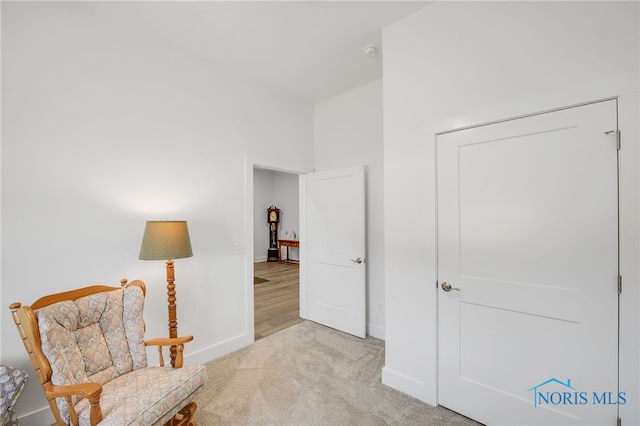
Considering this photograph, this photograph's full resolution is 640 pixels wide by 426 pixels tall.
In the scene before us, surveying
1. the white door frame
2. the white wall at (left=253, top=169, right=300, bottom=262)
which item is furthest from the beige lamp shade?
the white wall at (left=253, top=169, right=300, bottom=262)

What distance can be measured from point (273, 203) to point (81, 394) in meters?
7.44

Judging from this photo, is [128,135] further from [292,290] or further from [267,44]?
[292,290]

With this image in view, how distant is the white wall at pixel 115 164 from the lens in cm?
173

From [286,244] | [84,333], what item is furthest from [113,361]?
[286,244]

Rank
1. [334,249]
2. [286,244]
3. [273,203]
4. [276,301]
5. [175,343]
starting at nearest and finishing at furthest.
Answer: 1. [175,343]
2. [334,249]
3. [276,301]
4. [286,244]
5. [273,203]

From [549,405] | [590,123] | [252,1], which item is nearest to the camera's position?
[590,123]

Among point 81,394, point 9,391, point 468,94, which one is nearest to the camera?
point 81,394

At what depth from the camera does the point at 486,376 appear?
5.93 feet

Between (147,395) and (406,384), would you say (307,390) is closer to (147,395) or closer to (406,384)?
(406,384)

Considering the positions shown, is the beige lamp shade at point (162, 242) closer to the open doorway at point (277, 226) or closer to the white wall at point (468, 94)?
the white wall at point (468, 94)

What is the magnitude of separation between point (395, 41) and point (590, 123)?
1.51 m

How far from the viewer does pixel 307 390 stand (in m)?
2.17

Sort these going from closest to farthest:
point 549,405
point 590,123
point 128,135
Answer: point 590,123 → point 549,405 → point 128,135

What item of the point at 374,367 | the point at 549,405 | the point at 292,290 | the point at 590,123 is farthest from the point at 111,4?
the point at 292,290
